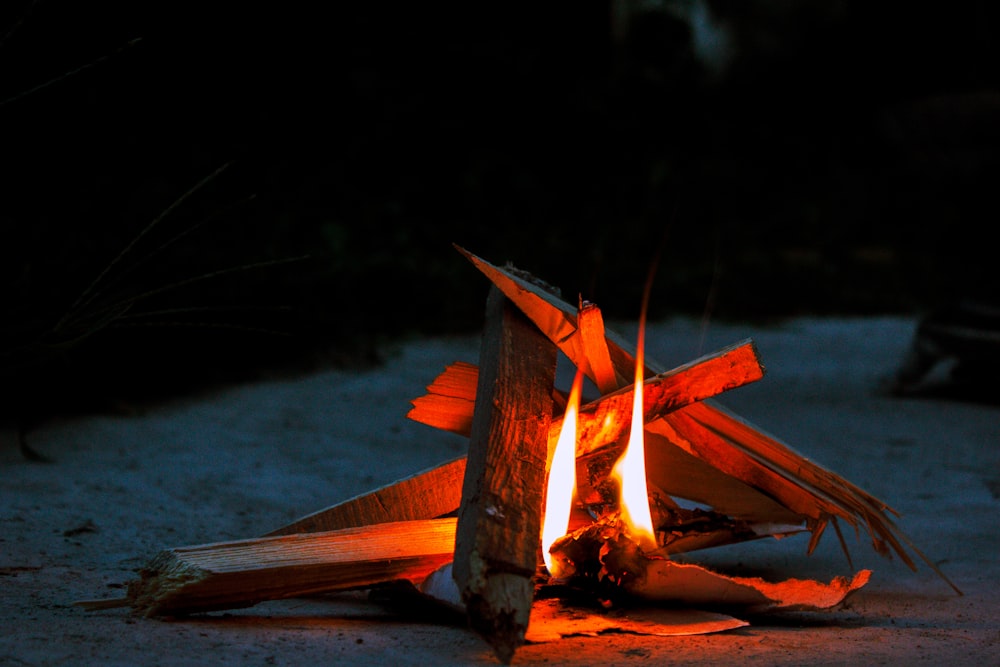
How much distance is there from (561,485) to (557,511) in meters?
0.06

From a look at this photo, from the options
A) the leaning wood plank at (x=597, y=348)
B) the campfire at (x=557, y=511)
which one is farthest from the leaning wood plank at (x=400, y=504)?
the leaning wood plank at (x=597, y=348)

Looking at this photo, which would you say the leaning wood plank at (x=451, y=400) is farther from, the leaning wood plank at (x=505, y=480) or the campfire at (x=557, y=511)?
the leaning wood plank at (x=505, y=480)

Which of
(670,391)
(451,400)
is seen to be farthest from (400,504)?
(670,391)

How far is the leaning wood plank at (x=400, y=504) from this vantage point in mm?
2338

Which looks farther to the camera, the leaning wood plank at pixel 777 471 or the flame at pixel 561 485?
the leaning wood plank at pixel 777 471

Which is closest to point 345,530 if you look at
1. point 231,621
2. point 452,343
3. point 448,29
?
point 231,621

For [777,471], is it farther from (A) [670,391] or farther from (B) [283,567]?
(B) [283,567]

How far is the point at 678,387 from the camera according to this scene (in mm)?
2188

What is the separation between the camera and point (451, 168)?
33.3ft

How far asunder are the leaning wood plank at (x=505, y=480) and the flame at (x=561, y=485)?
53 millimetres

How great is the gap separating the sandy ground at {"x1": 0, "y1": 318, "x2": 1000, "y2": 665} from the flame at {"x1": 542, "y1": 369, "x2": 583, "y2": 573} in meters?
0.27

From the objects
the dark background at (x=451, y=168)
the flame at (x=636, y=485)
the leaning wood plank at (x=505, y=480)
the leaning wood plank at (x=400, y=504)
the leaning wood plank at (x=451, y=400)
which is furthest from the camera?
the dark background at (x=451, y=168)

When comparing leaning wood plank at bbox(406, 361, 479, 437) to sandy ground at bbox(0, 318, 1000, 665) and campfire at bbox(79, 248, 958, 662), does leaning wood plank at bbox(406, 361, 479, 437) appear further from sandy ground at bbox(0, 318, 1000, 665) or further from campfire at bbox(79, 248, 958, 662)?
sandy ground at bbox(0, 318, 1000, 665)

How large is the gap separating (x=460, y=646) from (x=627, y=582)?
1.49 ft
